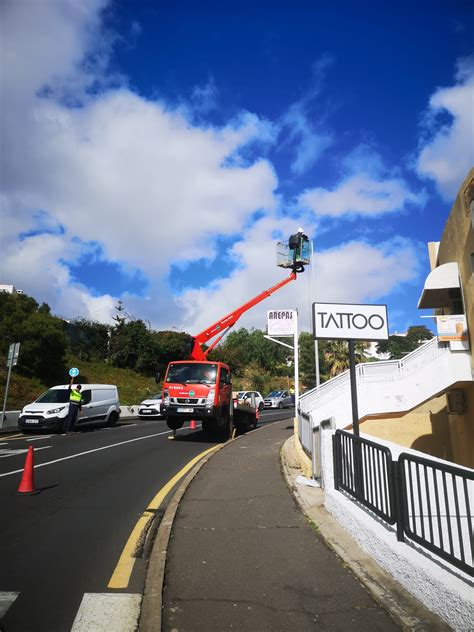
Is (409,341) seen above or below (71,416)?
above

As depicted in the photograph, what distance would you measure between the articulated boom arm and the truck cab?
251 centimetres

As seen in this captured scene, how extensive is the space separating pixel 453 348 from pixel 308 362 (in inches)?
2042

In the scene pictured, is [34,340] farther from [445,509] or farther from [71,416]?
[445,509]

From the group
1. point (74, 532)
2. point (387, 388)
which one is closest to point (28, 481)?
point (74, 532)

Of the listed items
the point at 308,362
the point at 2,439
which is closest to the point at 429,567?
the point at 2,439

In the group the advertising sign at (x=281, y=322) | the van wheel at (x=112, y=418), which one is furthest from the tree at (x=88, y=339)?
the advertising sign at (x=281, y=322)

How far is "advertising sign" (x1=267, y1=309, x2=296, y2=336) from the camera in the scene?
59.3 ft

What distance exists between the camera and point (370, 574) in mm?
3783

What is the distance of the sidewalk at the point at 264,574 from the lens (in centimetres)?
306

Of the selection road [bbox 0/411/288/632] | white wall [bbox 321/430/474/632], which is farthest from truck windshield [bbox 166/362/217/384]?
white wall [bbox 321/430/474/632]

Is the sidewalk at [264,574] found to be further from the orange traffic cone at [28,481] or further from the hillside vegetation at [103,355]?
the hillside vegetation at [103,355]

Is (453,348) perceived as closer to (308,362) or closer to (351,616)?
(351,616)

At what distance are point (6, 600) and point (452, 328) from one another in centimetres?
1236

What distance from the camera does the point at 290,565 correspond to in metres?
4.02
